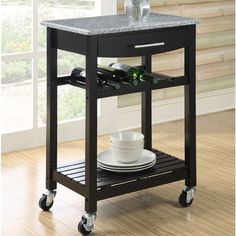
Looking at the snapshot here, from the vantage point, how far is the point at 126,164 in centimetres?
320

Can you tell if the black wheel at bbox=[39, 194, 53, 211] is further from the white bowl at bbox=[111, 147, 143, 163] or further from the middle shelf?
the middle shelf

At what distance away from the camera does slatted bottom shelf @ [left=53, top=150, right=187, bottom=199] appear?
3.08m

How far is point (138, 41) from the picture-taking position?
3020mm

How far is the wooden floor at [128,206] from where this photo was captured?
3068 mm

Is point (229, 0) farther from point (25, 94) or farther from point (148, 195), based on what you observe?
point (148, 195)

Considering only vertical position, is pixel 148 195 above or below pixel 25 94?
below

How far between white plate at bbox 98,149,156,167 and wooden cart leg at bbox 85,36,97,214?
20 centimetres

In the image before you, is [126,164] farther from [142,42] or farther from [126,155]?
[142,42]

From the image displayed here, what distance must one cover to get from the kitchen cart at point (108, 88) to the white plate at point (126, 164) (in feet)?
0.14

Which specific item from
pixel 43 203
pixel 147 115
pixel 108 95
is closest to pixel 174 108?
pixel 147 115

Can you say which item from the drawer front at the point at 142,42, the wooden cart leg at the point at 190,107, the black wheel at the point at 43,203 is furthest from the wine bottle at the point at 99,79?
the black wheel at the point at 43,203

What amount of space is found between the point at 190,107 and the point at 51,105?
63 centimetres

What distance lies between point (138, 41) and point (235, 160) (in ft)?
4.21

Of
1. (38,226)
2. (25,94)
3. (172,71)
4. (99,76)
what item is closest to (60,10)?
(25,94)
